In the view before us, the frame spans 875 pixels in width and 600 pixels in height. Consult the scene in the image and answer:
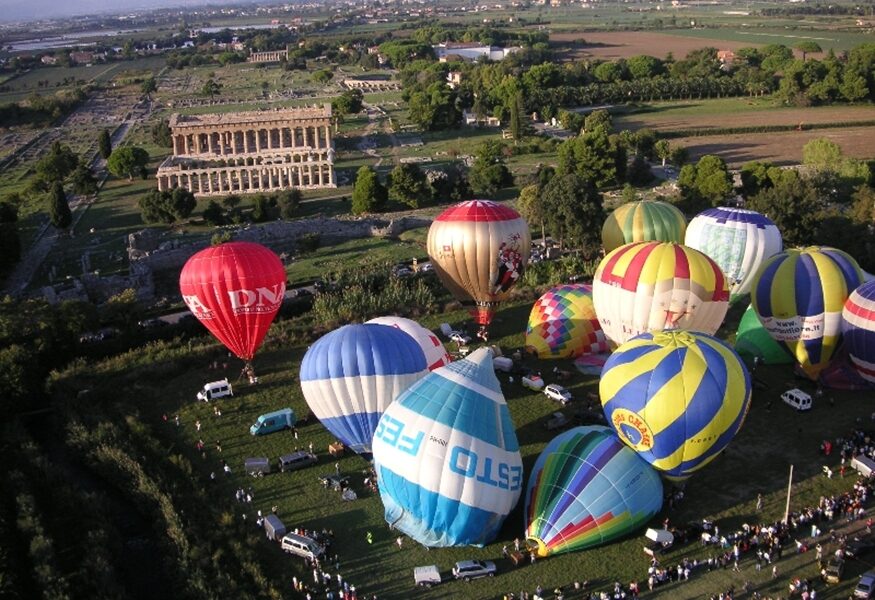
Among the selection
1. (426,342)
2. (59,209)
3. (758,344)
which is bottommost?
(758,344)

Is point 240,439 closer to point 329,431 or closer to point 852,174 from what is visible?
point 329,431

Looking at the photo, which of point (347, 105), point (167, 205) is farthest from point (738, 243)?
point (347, 105)

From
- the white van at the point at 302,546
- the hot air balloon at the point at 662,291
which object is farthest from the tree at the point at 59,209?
the white van at the point at 302,546

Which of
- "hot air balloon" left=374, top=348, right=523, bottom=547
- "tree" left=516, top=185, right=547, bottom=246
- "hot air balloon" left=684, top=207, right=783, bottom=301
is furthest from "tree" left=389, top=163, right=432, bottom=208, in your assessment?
"hot air balloon" left=374, top=348, right=523, bottom=547

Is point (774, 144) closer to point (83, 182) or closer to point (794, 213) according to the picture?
point (794, 213)

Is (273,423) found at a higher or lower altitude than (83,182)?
lower

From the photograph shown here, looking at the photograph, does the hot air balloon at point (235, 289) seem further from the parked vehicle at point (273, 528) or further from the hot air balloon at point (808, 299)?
the hot air balloon at point (808, 299)
